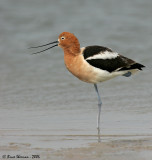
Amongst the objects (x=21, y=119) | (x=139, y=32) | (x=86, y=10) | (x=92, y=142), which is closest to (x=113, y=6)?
(x=86, y=10)

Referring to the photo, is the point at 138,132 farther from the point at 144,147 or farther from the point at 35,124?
the point at 35,124

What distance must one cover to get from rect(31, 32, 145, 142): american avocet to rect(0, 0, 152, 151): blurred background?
585 millimetres

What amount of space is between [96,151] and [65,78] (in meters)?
4.50

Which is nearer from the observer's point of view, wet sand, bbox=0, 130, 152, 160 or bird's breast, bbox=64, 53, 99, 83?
wet sand, bbox=0, 130, 152, 160

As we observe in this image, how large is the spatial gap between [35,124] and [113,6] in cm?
837

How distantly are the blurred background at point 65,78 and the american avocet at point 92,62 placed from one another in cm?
59

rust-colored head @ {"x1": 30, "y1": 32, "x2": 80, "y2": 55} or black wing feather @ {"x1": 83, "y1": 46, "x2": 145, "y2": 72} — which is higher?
rust-colored head @ {"x1": 30, "y1": 32, "x2": 80, "y2": 55}

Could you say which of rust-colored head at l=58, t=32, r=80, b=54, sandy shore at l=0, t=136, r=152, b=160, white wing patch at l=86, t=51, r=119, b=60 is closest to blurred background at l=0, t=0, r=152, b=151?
sandy shore at l=0, t=136, r=152, b=160

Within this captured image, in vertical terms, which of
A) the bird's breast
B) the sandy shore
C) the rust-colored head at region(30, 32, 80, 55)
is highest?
the rust-colored head at region(30, 32, 80, 55)

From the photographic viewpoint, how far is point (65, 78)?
10.2m

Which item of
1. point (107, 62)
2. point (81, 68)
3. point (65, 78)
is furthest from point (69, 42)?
point (65, 78)

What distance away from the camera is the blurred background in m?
7.01

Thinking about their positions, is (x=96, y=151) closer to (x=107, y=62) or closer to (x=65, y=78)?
(x=107, y=62)

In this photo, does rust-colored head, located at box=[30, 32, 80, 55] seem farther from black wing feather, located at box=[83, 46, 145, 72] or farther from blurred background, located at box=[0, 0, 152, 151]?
blurred background, located at box=[0, 0, 152, 151]
